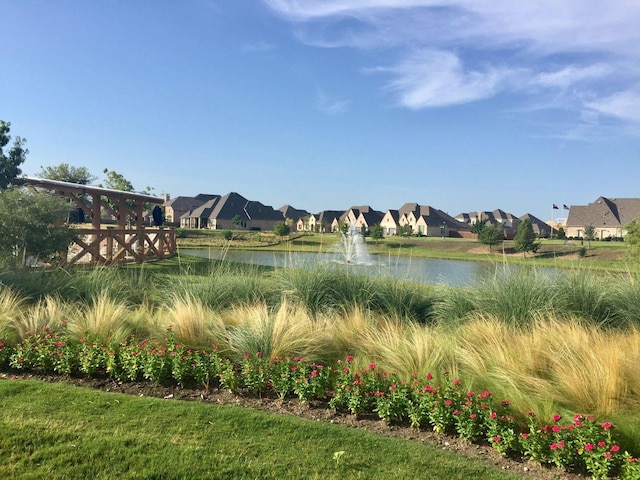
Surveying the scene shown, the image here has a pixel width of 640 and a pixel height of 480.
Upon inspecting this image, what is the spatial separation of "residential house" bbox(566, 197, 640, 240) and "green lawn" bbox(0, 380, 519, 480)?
7497cm

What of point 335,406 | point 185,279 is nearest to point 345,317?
point 335,406

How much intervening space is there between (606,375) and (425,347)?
145 centimetres

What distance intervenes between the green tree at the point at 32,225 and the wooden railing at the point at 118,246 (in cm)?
78

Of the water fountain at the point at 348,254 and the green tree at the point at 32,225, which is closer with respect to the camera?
the water fountain at the point at 348,254

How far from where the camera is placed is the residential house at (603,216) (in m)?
69.7

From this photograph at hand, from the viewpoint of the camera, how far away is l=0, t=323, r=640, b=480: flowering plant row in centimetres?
307

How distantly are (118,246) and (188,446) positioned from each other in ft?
56.7

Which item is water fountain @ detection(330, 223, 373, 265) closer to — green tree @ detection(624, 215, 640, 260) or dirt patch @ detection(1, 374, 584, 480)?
dirt patch @ detection(1, 374, 584, 480)

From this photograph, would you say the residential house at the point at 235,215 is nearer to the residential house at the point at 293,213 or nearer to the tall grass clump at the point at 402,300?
the residential house at the point at 293,213

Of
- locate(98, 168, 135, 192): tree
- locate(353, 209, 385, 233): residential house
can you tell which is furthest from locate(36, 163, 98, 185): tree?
locate(353, 209, 385, 233): residential house

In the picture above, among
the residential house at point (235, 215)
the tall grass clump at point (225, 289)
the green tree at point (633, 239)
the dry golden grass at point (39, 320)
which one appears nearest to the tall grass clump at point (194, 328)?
the tall grass clump at point (225, 289)

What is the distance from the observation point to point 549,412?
350 centimetres

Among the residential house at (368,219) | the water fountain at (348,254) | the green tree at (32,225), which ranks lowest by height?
the water fountain at (348,254)

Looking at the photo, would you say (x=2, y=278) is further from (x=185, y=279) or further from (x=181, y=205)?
(x=181, y=205)
